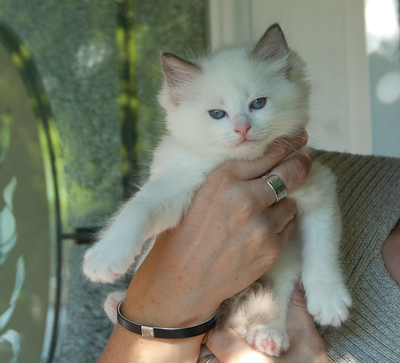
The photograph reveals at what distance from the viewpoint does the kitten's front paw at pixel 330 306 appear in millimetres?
1291

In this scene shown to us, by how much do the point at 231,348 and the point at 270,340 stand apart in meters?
0.14

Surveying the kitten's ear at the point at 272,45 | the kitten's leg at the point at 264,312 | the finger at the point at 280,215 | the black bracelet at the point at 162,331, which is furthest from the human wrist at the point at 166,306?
the kitten's ear at the point at 272,45

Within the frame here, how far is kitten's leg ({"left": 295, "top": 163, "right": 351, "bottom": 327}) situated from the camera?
1323 mm

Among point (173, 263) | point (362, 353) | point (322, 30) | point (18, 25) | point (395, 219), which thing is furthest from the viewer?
point (322, 30)

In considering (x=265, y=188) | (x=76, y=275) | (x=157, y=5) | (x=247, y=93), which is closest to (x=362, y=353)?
(x=265, y=188)

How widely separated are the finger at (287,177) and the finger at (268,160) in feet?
0.11

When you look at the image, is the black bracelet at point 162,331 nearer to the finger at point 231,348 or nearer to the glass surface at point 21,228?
the finger at point 231,348

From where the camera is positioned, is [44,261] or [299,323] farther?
[44,261]

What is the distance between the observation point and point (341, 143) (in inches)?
117

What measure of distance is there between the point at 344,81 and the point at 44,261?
259cm

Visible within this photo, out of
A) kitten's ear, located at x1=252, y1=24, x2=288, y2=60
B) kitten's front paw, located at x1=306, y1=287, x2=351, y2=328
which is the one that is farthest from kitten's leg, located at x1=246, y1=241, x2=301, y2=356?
kitten's ear, located at x1=252, y1=24, x2=288, y2=60

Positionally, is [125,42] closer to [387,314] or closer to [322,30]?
[322,30]

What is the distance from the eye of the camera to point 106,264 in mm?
1071

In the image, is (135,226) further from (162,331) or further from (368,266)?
(368,266)
